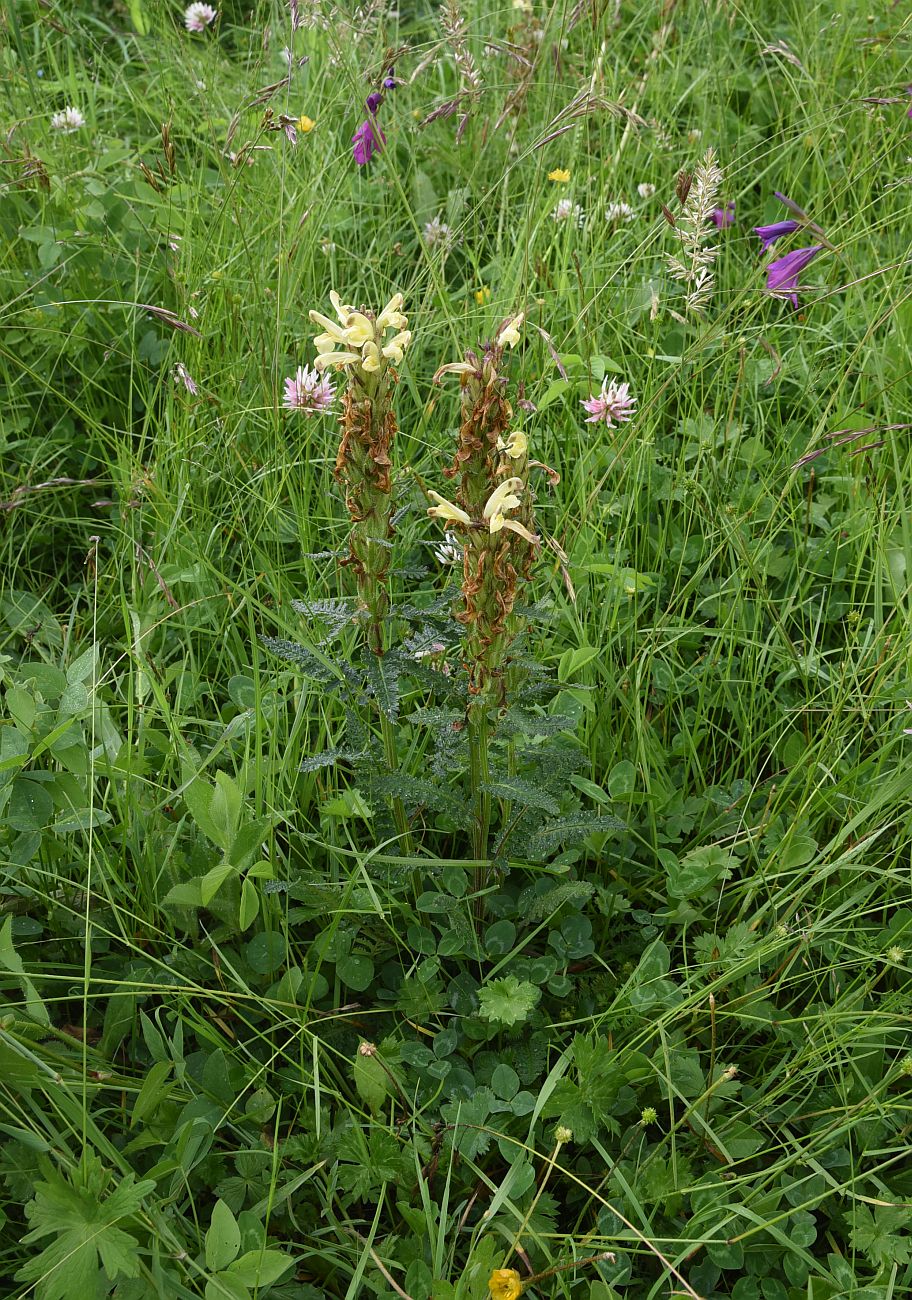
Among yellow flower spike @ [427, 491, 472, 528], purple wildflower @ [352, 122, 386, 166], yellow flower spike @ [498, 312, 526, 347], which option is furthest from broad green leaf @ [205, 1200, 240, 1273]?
purple wildflower @ [352, 122, 386, 166]

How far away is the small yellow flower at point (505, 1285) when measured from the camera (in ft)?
4.16

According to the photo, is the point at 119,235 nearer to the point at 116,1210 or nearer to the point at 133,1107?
the point at 133,1107

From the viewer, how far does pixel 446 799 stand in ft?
5.20

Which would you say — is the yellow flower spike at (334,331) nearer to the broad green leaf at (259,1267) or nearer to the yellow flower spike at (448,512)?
the yellow flower spike at (448,512)

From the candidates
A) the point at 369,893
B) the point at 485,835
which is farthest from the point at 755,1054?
the point at 369,893

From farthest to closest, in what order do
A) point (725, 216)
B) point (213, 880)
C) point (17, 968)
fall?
point (725, 216), point (213, 880), point (17, 968)

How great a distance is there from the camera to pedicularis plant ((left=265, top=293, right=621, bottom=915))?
1351 mm

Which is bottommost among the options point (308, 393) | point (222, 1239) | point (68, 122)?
point (222, 1239)

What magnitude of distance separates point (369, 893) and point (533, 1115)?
1.32 ft

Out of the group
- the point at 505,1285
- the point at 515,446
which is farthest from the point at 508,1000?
the point at 515,446

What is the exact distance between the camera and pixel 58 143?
121 inches

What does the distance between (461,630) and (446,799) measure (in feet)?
0.85

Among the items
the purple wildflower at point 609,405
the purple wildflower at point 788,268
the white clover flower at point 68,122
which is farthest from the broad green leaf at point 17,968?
the white clover flower at point 68,122

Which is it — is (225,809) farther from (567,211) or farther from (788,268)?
(567,211)
